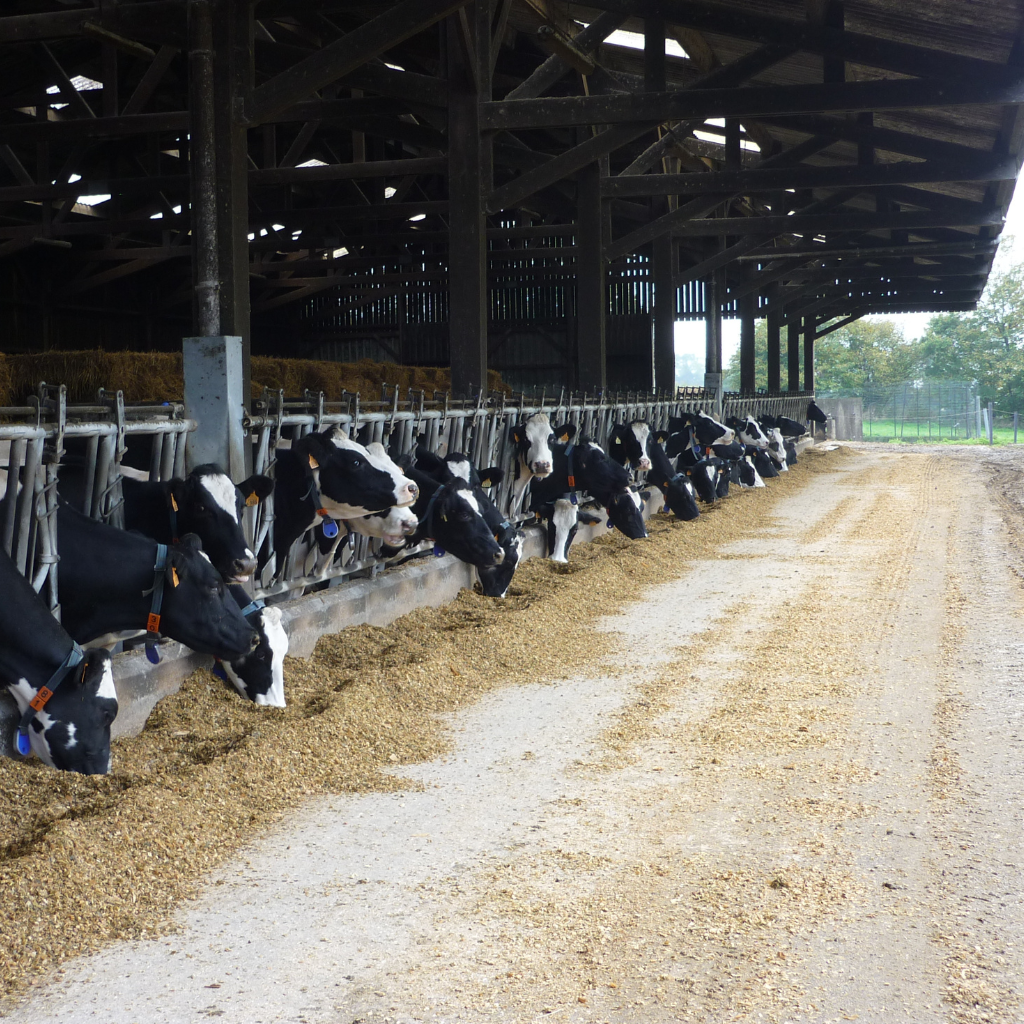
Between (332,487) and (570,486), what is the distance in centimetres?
422

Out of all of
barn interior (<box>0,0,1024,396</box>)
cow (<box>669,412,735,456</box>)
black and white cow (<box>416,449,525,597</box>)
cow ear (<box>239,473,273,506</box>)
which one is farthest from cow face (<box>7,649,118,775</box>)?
cow (<box>669,412,735,456</box>)

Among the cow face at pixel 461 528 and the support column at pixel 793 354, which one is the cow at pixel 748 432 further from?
the support column at pixel 793 354

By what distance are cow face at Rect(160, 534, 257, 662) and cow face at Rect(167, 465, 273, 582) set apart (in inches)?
19.8

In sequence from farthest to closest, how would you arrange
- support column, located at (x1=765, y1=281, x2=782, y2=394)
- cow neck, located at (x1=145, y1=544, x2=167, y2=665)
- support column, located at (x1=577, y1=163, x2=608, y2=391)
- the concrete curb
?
support column, located at (x1=765, y1=281, x2=782, y2=394)
support column, located at (x1=577, y1=163, x2=608, y2=391)
the concrete curb
cow neck, located at (x1=145, y1=544, x2=167, y2=665)

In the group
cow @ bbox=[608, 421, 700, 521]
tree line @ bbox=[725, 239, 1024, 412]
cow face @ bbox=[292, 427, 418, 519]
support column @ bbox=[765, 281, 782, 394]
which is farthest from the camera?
tree line @ bbox=[725, 239, 1024, 412]

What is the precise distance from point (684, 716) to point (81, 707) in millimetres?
2656

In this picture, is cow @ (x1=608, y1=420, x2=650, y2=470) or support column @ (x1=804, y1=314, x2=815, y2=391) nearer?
cow @ (x1=608, y1=420, x2=650, y2=470)

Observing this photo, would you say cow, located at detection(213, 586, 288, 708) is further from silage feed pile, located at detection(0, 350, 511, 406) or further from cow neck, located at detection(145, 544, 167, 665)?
silage feed pile, located at detection(0, 350, 511, 406)

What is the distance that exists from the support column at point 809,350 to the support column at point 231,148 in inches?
1434

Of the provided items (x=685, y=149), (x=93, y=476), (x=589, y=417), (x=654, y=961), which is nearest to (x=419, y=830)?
(x=654, y=961)

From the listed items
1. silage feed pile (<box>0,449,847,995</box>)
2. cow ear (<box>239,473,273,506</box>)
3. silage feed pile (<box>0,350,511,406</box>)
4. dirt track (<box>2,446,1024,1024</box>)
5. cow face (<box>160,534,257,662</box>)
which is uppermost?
silage feed pile (<box>0,350,511,406</box>)

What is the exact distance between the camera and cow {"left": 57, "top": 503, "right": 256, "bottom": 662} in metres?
4.59

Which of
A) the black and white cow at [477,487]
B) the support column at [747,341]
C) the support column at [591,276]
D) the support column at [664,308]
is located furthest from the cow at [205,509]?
the support column at [747,341]

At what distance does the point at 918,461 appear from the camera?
88.7 feet
